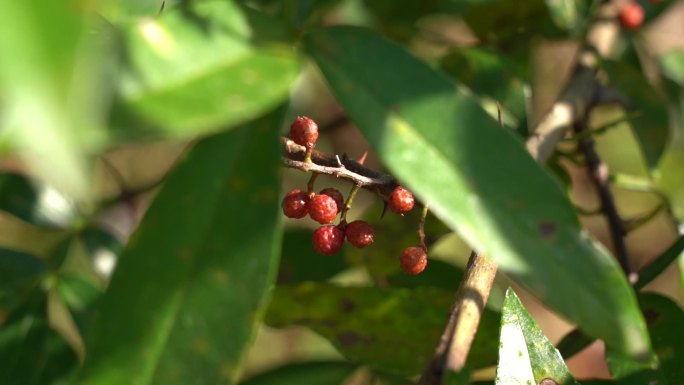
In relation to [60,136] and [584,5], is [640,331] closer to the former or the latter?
[60,136]

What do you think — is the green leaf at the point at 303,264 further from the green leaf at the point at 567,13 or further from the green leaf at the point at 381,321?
the green leaf at the point at 567,13

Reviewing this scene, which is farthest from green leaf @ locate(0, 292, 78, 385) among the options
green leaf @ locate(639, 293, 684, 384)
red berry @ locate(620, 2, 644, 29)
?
red berry @ locate(620, 2, 644, 29)

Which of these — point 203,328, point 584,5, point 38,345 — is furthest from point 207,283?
point 584,5

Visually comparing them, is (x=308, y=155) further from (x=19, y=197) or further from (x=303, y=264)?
(x=19, y=197)

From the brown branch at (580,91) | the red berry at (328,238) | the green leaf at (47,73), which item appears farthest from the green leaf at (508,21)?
the green leaf at (47,73)

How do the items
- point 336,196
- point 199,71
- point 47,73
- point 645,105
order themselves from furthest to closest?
1. point 645,105
2. point 336,196
3. point 199,71
4. point 47,73

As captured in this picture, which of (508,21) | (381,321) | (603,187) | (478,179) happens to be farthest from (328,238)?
(508,21)
